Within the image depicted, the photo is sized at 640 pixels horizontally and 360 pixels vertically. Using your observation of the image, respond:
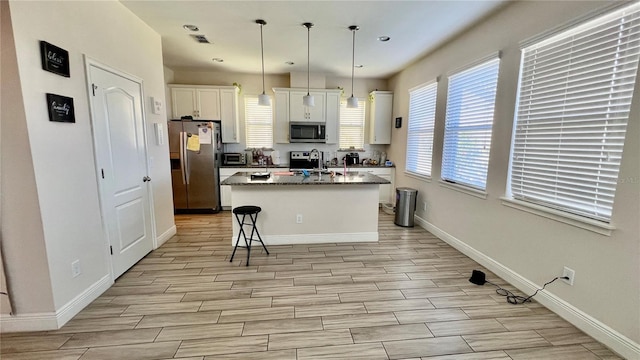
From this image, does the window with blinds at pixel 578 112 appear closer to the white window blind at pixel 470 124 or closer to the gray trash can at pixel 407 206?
the white window blind at pixel 470 124

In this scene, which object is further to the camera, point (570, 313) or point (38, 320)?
point (570, 313)

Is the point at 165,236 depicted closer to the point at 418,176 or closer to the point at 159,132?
the point at 159,132

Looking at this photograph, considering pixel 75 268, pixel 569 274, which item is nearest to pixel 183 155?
pixel 75 268

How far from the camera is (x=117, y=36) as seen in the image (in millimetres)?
2652

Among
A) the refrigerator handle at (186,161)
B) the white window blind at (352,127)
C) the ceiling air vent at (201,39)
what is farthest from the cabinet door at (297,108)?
the refrigerator handle at (186,161)

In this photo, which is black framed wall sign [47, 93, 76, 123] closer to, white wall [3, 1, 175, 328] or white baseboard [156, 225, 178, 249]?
white wall [3, 1, 175, 328]

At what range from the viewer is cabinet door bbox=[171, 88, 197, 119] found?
5.08m

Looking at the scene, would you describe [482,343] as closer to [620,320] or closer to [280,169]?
[620,320]

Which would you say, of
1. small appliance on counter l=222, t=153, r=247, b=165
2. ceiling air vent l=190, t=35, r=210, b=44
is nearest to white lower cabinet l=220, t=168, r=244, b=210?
small appliance on counter l=222, t=153, r=247, b=165

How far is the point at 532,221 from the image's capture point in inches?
93.2

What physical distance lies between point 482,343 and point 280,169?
13.9ft

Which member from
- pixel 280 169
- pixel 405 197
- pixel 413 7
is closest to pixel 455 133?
pixel 405 197

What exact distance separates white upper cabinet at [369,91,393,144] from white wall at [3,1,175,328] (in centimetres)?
434

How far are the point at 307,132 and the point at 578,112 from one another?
4.12m
